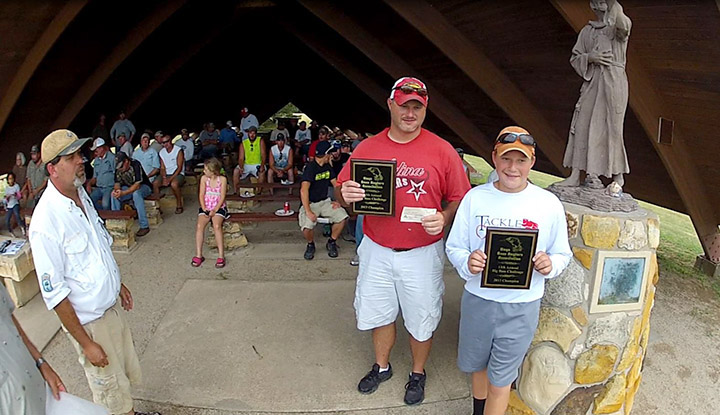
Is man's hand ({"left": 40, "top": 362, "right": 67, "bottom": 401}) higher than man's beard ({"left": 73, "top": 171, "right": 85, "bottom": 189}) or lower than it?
lower

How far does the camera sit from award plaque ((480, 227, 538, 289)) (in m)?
2.54

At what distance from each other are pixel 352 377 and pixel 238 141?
33.8 ft

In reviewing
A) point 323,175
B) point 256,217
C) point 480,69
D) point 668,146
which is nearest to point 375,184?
point 323,175

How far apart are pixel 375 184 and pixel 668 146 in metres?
4.73

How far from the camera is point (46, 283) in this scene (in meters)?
2.49

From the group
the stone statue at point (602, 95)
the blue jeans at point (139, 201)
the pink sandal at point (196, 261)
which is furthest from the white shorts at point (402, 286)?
the blue jeans at point (139, 201)

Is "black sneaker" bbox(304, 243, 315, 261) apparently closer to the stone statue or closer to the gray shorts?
the gray shorts

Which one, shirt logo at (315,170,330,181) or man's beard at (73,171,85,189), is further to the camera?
shirt logo at (315,170,330,181)

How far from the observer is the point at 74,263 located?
2615mm

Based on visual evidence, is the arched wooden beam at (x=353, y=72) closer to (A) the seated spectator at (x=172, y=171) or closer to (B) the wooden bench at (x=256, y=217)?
(A) the seated spectator at (x=172, y=171)

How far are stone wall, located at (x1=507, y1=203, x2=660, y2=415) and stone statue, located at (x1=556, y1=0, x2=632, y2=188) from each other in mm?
325

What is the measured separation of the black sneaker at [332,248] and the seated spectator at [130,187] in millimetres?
3015

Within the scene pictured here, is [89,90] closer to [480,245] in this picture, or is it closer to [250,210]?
[250,210]

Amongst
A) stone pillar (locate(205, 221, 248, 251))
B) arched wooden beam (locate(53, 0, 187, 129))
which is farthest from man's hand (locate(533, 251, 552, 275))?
arched wooden beam (locate(53, 0, 187, 129))
